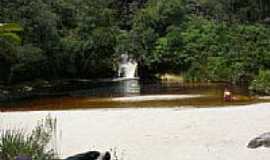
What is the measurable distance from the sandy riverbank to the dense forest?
23468mm

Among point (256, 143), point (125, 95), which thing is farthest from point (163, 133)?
point (125, 95)

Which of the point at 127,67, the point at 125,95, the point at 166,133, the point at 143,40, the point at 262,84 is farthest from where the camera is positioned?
the point at 143,40

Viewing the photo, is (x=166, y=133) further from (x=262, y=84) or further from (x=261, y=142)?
(x=262, y=84)

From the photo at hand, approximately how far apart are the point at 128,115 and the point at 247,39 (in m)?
32.5

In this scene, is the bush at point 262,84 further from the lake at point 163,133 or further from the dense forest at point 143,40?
the lake at point 163,133

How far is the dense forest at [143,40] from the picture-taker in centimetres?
4556

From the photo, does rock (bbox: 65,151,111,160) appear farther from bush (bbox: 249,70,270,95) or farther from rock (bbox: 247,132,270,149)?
bush (bbox: 249,70,270,95)

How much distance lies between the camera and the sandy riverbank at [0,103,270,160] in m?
12.8

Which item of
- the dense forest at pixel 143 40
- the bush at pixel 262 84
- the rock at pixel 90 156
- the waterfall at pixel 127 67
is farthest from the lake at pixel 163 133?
the waterfall at pixel 127 67

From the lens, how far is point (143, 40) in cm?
5516

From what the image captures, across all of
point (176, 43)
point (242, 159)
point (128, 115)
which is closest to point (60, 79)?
point (176, 43)

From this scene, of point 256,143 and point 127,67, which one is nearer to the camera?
point 256,143

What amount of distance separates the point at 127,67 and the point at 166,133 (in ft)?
127

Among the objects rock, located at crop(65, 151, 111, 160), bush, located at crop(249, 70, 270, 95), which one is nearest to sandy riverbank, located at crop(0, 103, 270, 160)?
rock, located at crop(65, 151, 111, 160)
